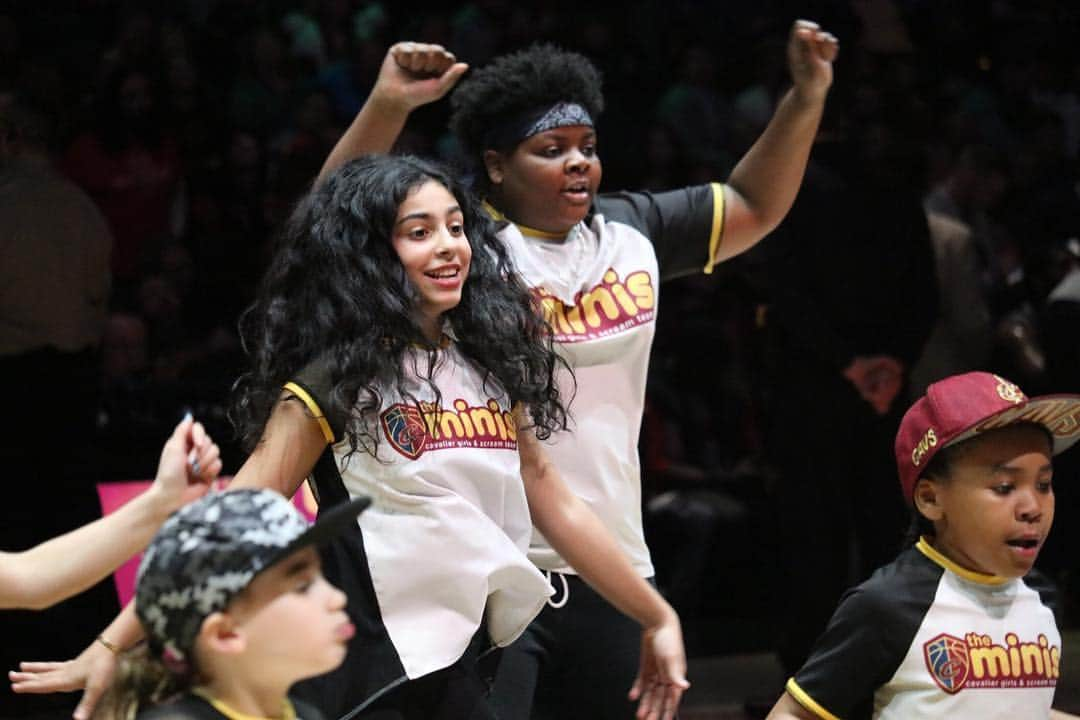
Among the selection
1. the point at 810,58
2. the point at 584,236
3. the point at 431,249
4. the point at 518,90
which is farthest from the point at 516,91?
the point at 431,249

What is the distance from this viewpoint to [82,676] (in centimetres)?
281

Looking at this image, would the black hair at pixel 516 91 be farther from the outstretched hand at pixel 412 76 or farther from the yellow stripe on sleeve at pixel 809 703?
the yellow stripe on sleeve at pixel 809 703

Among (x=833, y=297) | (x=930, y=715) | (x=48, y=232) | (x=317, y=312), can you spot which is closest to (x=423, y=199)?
(x=317, y=312)

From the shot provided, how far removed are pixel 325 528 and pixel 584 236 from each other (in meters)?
1.58

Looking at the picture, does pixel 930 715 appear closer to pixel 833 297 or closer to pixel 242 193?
pixel 833 297

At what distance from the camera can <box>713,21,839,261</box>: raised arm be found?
394 cm

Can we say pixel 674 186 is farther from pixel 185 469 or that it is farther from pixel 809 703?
pixel 185 469

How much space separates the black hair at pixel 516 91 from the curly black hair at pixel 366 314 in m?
Result: 0.55

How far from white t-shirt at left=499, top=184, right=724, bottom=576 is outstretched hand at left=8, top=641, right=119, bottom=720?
1.08 metres

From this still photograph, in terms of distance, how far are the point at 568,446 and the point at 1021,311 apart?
11.0ft

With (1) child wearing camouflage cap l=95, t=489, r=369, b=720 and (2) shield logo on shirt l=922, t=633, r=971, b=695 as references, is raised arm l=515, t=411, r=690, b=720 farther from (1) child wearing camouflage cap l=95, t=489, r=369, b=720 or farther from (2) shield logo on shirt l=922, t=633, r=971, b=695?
(1) child wearing camouflage cap l=95, t=489, r=369, b=720

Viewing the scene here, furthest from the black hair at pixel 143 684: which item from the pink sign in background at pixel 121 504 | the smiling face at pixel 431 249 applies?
the pink sign in background at pixel 121 504

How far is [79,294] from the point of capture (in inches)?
241

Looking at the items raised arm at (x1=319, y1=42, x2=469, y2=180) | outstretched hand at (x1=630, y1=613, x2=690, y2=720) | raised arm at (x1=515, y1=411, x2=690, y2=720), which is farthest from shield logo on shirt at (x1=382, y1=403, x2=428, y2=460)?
raised arm at (x1=319, y1=42, x2=469, y2=180)
